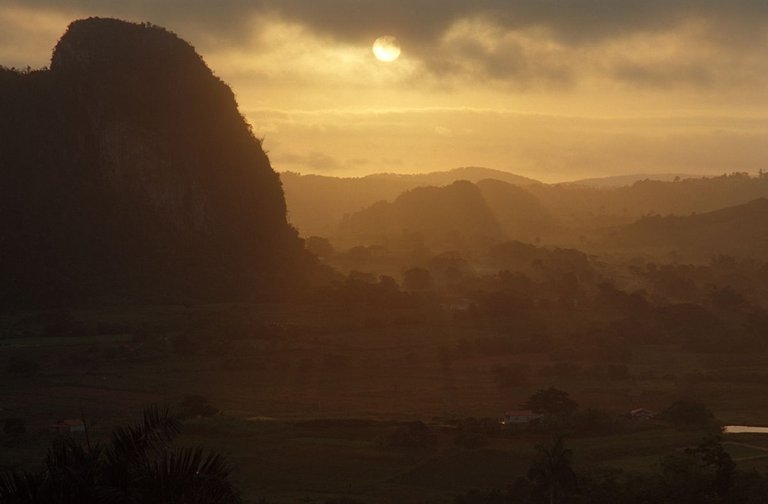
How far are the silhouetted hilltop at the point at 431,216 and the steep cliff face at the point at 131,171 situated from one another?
190 feet

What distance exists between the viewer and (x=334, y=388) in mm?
51750

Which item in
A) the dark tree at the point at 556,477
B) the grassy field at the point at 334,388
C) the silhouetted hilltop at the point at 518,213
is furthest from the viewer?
the silhouetted hilltop at the point at 518,213

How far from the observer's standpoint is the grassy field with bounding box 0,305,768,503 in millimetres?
35312

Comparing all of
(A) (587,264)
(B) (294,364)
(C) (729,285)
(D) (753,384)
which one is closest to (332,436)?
(B) (294,364)

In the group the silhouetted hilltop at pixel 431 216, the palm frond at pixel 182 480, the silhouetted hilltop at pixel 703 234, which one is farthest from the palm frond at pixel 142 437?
the silhouetted hilltop at pixel 431 216

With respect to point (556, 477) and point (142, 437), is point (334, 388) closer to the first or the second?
point (556, 477)

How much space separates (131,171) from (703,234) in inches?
3003

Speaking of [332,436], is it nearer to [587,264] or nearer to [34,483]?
[34,483]

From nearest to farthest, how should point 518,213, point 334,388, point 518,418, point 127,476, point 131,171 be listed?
1. point 127,476
2. point 518,418
3. point 334,388
4. point 131,171
5. point 518,213

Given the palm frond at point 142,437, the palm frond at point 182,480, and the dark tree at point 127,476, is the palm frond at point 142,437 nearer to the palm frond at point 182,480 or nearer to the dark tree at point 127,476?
the dark tree at point 127,476

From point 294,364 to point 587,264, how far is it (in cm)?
5406

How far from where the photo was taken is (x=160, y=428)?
11055mm

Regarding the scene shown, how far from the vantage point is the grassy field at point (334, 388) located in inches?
1390

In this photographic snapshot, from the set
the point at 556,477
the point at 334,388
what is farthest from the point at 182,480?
the point at 334,388
